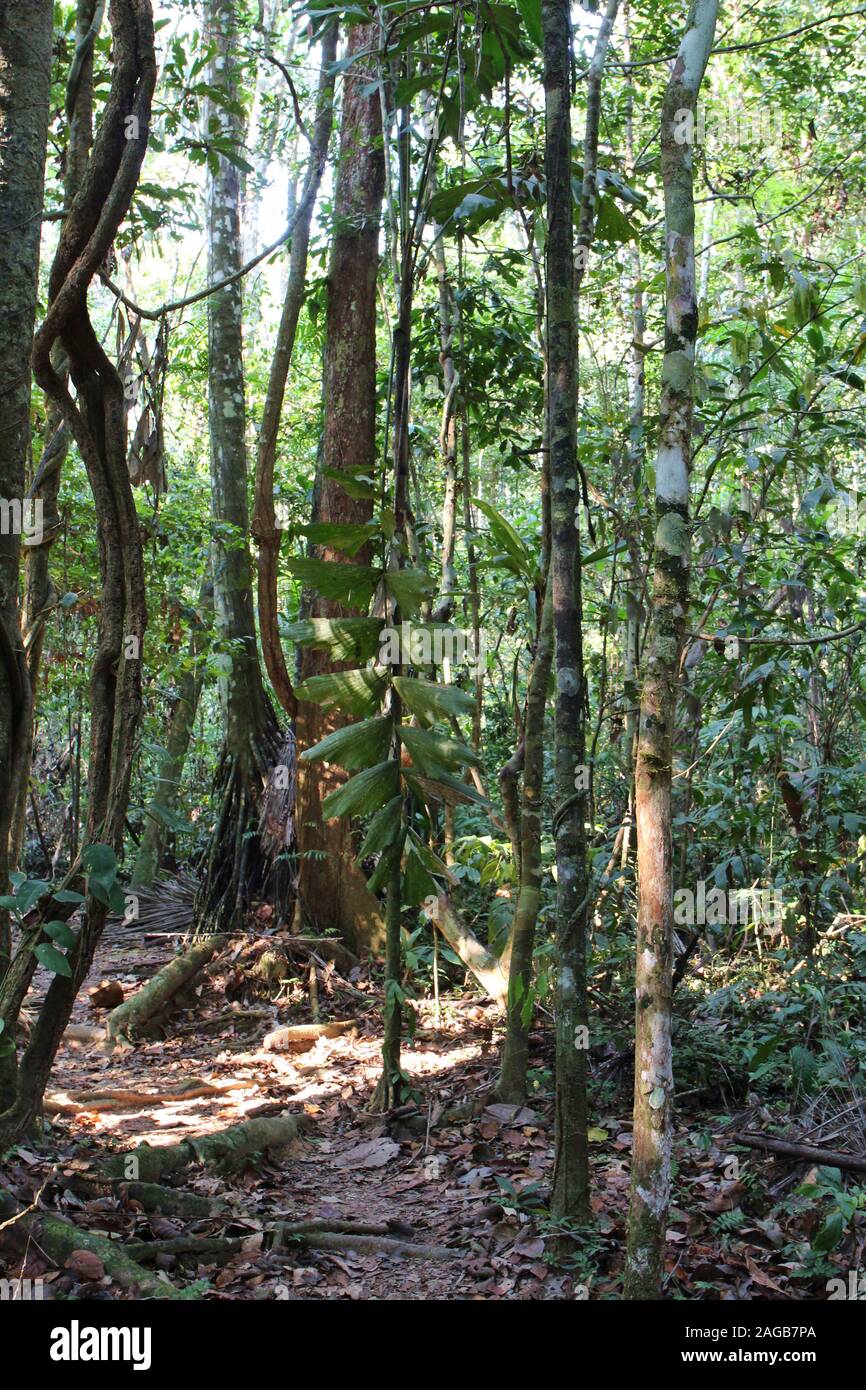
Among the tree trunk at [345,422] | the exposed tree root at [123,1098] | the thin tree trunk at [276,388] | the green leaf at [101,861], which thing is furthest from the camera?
the tree trunk at [345,422]

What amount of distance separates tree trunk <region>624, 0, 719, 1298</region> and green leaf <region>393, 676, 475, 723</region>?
Result: 1174 mm

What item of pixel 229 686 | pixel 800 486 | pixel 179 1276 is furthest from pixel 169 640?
pixel 179 1276

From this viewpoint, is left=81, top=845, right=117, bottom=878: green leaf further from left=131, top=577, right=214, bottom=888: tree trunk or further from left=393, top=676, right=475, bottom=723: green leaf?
left=131, top=577, right=214, bottom=888: tree trunk

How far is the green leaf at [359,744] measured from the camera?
13.1 feet

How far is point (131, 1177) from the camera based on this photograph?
3.39 meters

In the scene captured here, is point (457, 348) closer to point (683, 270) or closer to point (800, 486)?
point (800, 486)

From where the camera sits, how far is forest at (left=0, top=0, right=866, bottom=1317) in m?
2.94

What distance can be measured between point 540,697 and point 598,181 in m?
2.11

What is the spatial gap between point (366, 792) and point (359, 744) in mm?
191

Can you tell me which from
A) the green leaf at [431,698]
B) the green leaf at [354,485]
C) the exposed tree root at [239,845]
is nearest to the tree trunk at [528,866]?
the green leaf at [431,698]

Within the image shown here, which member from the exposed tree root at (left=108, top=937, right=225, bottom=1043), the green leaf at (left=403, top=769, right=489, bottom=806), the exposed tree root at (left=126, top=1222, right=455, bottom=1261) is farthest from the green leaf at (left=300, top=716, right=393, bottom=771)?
the exposed tree root at (left=108, top=937, right=225, bottom=1043)

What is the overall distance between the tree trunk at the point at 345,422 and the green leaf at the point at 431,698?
9.54 feet

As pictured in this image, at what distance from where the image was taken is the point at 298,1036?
5922 millimetres

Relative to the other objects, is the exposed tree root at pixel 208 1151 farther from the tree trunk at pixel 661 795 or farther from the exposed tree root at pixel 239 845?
the exposed tree root at pixel 239 845
